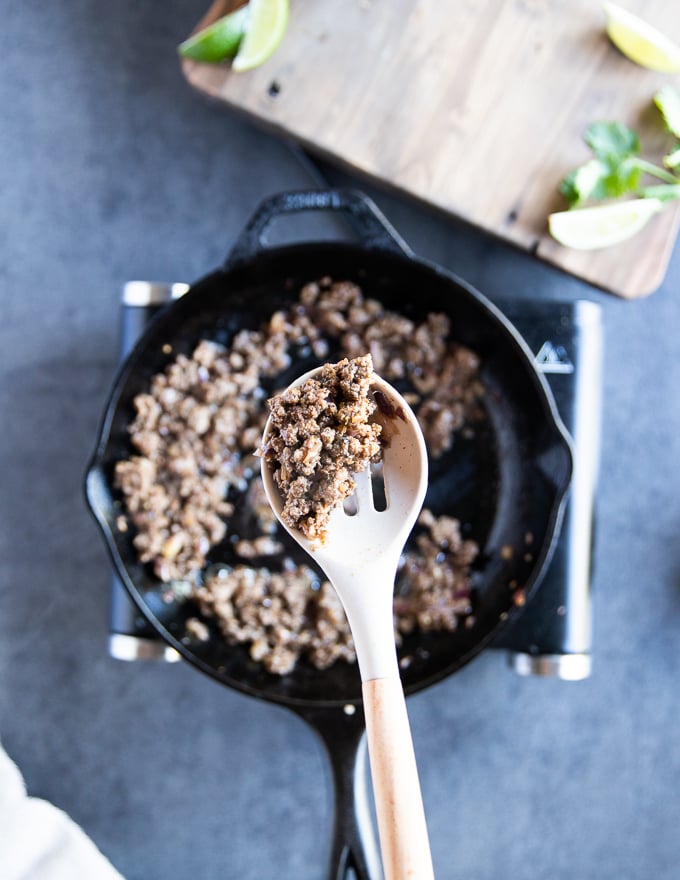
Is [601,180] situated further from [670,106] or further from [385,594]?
[385,594]

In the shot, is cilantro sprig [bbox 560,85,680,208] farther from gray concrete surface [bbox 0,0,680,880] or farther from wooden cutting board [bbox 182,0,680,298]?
gray concrete surface [bbox 0,0,680,880]

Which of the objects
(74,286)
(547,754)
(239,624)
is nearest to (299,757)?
(239,624)

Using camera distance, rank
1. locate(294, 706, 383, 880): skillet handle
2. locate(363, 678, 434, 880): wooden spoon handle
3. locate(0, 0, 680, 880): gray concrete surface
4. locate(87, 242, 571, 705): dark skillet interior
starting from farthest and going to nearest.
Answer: locate(0, 0, 680, 880): gray concrete surface
locate(87, 242, 571, 705): dark skillet interior
locate(294, 706, 383, 880): skillet handle
locate(363, 678, 434, 880): wooden spoon handle

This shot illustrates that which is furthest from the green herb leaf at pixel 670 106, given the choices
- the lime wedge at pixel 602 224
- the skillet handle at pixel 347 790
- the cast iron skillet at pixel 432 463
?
the skillet handle at pixel 347 790

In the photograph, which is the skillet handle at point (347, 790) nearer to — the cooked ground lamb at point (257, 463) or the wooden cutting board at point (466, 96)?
the cooked ground lamb at point (257, 463)

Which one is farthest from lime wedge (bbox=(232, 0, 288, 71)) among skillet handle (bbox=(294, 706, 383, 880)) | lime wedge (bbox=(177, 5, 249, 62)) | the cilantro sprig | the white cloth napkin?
the white cloth napkin

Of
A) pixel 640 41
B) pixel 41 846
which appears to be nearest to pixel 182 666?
pixel 41 846

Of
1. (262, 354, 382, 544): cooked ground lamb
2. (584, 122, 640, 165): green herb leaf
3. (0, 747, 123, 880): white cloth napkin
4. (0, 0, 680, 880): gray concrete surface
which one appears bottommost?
(0, 747, 123, 880): white cloth napkin

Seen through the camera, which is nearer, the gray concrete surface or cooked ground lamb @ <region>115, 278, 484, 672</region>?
cooked ground lamb @ <region>115, 278, 484, 672</region>
